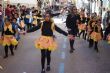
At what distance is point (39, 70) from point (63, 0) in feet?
238

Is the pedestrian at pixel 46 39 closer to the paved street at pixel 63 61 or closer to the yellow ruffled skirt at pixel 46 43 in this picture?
the yellow ruffled skirt at pixel 46 43

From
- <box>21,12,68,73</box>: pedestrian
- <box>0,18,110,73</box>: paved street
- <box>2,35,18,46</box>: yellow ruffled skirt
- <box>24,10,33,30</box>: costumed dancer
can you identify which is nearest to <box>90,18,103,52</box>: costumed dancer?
<box>0,18,110,73</box>: paved street

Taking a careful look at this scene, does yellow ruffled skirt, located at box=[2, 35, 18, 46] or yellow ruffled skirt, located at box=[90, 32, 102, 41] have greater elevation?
yellow ruffled skirt, located at box=[2, 35, 18, 46]

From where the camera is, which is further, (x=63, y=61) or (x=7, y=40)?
(x=7, y=40)

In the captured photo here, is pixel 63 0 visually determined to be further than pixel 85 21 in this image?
Yes

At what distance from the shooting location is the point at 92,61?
16.0m

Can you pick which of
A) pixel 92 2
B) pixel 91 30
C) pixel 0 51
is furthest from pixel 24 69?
pixel 92 2

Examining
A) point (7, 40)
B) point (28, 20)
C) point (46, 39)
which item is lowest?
point (28, 20)

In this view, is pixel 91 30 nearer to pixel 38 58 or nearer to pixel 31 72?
pixel 38 58

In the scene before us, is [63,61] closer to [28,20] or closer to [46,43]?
[46,43]

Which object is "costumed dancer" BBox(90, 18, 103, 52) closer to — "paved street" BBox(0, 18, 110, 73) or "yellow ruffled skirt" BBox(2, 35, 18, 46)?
"paved street" BBox(0, 18, 110, 73)

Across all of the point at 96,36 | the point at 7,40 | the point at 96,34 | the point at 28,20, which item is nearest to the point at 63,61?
the point at 7,40

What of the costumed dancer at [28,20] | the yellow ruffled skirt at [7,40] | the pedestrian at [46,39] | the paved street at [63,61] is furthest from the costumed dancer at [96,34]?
the costumed dancer at [28,20]

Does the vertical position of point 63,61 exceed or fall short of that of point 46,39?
it falls short
